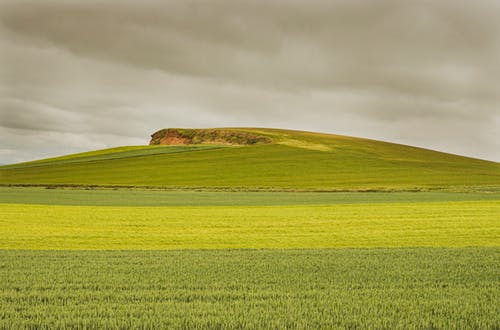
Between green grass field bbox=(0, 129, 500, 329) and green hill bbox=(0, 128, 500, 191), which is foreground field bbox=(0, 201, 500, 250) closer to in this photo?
→ green grass field bbox=(0, 129, 500, 329)

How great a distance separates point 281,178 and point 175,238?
116 feet

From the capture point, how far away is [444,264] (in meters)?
10.3

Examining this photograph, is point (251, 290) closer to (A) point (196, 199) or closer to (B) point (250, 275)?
(B) point (250, 275)

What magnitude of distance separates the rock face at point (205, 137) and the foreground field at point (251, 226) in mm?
59252

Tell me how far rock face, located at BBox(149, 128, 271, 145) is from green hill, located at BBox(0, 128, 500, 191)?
444 millimetres

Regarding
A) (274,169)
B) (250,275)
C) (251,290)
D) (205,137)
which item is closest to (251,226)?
(250,275)

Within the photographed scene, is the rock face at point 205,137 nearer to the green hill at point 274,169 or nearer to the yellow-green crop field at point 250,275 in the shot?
the green hill at point 274,169

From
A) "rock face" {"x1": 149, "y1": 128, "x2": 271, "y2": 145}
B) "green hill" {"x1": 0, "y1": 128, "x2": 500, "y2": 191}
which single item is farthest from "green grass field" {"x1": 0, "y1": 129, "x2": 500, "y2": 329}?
"rock face" {"x1": 149, "y1": 128, "x2": 271, "y2": 145}

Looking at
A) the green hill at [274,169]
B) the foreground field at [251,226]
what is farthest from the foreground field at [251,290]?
the green hill at [274,169]

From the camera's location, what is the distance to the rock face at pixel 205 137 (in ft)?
285

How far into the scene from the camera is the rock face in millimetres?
86812

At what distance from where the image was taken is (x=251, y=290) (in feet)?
25.6

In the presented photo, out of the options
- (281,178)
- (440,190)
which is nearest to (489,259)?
(440,190)

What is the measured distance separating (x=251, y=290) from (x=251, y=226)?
11.8 meters
